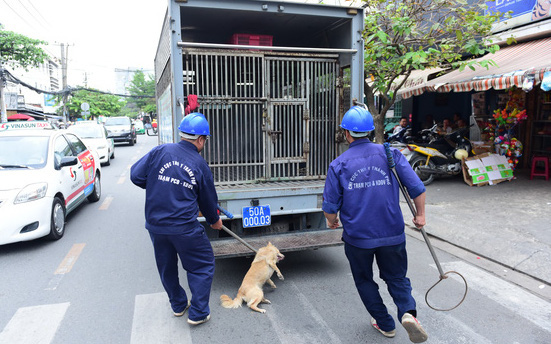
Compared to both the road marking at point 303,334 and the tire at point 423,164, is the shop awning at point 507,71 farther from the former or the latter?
the road marking at point 303,334

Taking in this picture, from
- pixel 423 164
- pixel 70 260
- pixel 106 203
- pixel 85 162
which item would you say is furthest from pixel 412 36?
pixel 70 260

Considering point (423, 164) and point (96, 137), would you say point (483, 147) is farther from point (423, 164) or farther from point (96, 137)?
point (96, 137)

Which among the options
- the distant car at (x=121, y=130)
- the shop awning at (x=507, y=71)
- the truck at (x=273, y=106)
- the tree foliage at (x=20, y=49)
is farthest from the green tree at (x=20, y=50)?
the shop awning at (x=507, y=71)

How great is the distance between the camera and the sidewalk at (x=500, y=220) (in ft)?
16.0

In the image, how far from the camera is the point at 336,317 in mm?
3457

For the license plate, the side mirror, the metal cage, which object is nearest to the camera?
the license plate

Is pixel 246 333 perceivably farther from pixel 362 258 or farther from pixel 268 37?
pixel 268 37

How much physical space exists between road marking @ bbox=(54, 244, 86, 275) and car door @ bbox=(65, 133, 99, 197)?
2171mm

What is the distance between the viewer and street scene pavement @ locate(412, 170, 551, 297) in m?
4.84

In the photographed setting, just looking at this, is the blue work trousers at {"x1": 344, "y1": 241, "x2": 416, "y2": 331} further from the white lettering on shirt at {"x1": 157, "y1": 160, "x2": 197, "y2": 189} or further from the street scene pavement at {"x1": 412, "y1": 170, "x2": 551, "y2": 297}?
the street scene pavement at {"x1": 412, "y1": 170, "x2": 551, "y2": 297}

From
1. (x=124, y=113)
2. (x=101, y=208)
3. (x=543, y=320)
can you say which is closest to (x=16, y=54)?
(x=101, y=208)

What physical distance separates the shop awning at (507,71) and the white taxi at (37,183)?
25.7 feet

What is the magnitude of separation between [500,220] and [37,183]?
6.86m

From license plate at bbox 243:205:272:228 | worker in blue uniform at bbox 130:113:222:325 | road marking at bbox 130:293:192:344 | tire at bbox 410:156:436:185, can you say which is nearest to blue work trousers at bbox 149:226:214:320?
worker in blue uniform at bbox 130:113:222:325
